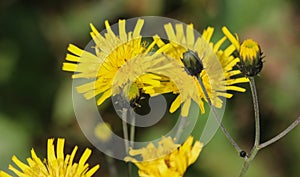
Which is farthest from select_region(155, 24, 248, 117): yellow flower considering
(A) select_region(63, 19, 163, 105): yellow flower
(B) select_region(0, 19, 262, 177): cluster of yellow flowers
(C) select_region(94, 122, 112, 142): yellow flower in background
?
(C) select_region(94, 122, 112, 142): yellow flower in background

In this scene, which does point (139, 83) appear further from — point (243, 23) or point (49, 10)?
point (49, 10)

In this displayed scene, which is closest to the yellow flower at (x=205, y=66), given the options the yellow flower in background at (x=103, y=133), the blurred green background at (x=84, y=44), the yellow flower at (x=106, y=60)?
the yellow flower at (x=106, y=60)

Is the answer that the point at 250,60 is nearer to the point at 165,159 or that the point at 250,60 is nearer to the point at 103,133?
the point at 165,159

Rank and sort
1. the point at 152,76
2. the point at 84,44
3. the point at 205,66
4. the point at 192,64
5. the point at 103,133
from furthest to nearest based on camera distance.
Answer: the point at 84,44, the point at 103,133, the point at 205,66, the point at 152,76, the point at 192,64

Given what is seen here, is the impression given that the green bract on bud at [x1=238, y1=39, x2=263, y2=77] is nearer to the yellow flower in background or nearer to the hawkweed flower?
the hawkweed flower

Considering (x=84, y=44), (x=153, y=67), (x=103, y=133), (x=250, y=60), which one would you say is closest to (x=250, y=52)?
(x=250, y=60)

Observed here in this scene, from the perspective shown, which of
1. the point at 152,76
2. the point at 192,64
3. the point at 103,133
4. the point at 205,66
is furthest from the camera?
the point at 103,133

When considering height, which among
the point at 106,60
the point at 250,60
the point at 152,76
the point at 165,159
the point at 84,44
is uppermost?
the point at 84,44
